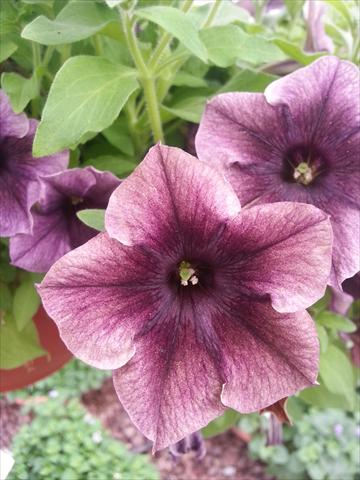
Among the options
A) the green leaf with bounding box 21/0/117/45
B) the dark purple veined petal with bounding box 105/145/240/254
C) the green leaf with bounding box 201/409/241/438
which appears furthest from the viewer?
the green leaf with bounding box 201/409/241/438

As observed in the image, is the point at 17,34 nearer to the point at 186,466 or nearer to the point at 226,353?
the point at 226,353

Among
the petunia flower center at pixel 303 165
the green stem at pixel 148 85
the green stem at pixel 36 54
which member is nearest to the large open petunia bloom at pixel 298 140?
the petunia flower center at pixel 303 165

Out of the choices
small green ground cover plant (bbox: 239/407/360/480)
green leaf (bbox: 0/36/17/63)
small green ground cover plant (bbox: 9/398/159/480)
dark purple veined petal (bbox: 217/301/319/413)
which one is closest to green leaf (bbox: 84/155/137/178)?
green leaf (bbox: 0/36/17/63)

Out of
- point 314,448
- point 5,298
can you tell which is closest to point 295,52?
point 5,298

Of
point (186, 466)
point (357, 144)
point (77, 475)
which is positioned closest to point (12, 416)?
point (186, 466)

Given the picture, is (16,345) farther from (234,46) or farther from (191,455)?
(191,455)

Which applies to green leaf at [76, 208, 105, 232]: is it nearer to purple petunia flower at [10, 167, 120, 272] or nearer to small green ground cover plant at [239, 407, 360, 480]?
purple petunia flower at [10, 167, 120, 272]
